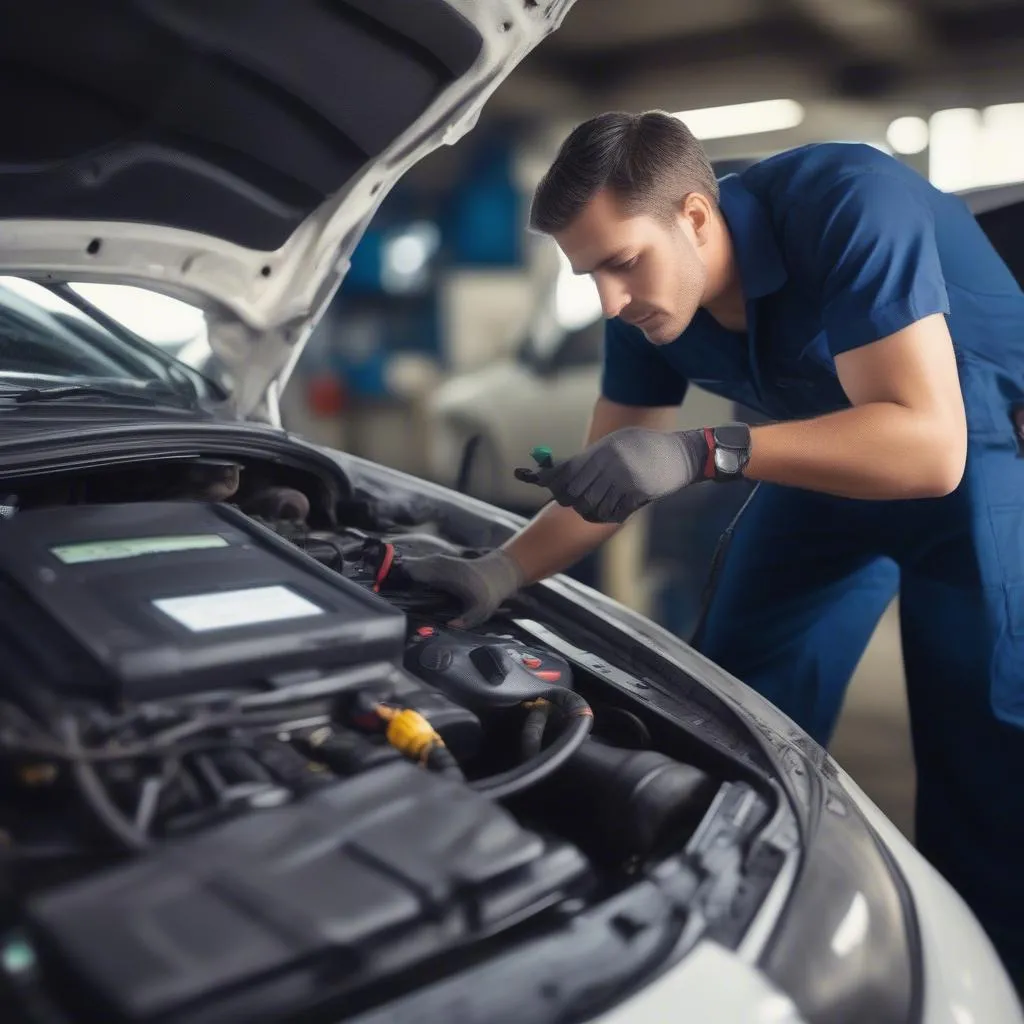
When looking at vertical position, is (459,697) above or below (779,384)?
below

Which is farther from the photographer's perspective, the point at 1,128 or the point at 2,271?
the point at 2,271

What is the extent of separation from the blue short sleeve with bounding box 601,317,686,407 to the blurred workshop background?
1224 mm

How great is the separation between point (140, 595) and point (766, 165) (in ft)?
3.57

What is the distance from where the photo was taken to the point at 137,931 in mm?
665

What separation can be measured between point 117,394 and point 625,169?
0.78 meters

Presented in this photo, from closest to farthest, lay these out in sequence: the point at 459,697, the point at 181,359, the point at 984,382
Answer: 1. the point at 459,697
2. the point at 984,382
3. the point at 181,359

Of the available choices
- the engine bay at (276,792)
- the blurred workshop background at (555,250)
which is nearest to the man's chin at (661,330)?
the engine bay at (276,792)

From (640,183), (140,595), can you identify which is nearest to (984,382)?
(640,183)

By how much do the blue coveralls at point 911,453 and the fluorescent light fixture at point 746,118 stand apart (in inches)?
231

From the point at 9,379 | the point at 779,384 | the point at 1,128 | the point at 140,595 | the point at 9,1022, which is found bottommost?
the point at 9,1022

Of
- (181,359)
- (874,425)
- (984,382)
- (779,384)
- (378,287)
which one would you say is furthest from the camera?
(378,287)

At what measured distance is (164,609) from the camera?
91 cm

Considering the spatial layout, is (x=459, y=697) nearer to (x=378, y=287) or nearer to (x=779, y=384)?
(x=779, y=384)

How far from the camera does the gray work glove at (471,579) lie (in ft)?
4.57
